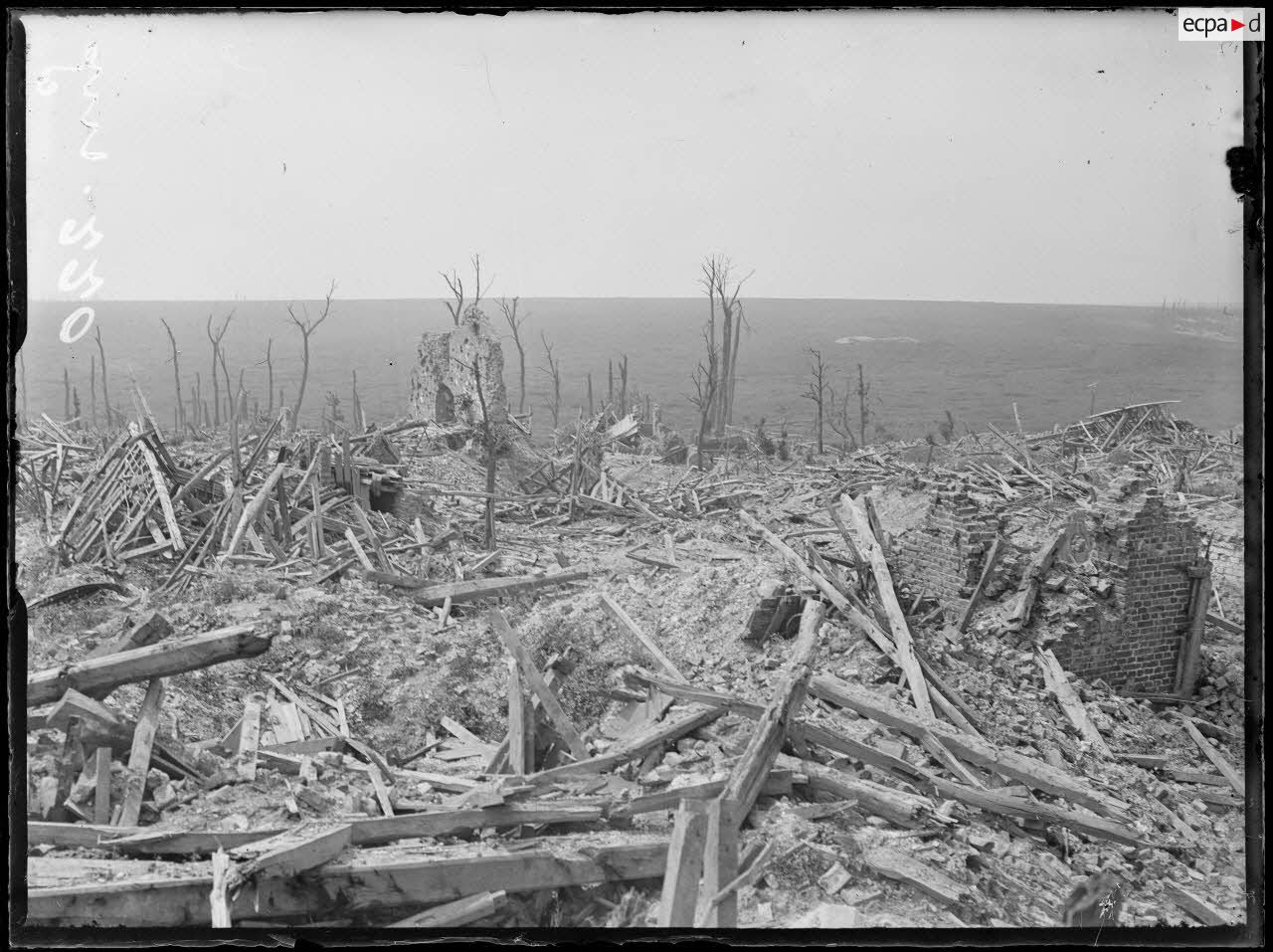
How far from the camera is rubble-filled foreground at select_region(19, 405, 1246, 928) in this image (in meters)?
4.84

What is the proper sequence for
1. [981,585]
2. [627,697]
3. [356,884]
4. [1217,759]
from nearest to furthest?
[356,884], [627,697], [1217,759], [981,585]

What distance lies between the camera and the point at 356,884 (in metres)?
4.67

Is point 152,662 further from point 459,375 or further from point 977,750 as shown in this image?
point 459,375

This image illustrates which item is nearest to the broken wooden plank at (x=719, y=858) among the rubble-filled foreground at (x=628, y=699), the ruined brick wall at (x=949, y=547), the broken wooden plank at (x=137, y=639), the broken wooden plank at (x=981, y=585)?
the rubble-filled foreground at (x=628, y=699)

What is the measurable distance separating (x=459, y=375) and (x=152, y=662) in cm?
1024

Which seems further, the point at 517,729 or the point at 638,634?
the point at 638,634

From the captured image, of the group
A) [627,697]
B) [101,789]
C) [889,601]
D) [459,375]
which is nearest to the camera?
[101,789]

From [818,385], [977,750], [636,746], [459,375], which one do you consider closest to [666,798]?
[636,746]

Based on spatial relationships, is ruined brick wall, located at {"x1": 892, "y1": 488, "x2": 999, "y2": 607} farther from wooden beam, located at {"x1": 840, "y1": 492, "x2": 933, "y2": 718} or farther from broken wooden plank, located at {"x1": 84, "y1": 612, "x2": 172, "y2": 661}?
broken wooden plank, located at {"x1": 84, "y1": 612, "x2": 172, "y2": 661}

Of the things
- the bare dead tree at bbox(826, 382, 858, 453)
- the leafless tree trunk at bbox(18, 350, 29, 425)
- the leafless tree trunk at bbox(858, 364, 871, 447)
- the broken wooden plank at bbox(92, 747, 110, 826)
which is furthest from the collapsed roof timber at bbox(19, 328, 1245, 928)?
the bare dead tree at bbox(826, 382, 858, 453)

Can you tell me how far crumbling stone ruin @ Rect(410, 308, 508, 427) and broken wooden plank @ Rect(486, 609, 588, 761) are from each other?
313 inches

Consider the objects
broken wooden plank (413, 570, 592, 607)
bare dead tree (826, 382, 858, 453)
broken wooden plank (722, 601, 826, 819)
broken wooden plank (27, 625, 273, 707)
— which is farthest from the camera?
bare dead tree (826, 382, 858, 453)

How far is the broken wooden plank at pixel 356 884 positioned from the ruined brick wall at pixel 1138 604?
15.5 ft

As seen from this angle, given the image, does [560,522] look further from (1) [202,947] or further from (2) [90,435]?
(1) [202,947]
